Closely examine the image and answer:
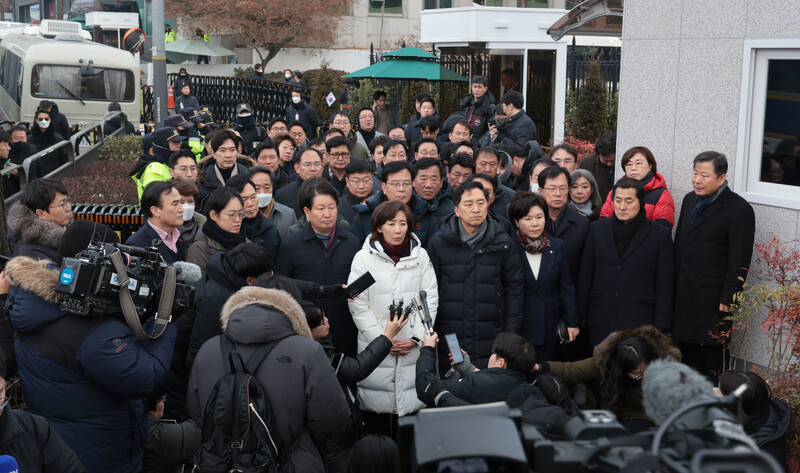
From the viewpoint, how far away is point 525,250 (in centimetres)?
616

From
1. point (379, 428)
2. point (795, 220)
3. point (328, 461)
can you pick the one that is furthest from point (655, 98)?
point (328, 461)

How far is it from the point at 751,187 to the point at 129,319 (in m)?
4.94

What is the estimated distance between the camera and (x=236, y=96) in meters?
24.7

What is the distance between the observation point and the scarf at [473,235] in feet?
19.2

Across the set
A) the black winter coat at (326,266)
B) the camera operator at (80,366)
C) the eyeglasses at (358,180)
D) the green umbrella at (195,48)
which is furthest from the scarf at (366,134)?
the green umbrella at (195,48)

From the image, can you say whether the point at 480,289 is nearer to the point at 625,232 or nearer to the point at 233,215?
the point at 625,232

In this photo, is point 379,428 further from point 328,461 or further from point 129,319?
point 129,319

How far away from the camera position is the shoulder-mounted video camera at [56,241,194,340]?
3.89 metres

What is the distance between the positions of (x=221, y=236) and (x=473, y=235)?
180 cm

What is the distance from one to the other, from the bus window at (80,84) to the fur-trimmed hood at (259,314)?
19.4m

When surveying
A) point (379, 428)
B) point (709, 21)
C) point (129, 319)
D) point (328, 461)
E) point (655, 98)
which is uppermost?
point (709, 21)

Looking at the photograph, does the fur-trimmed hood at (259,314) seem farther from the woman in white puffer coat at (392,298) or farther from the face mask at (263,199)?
the face mask at (263,199)

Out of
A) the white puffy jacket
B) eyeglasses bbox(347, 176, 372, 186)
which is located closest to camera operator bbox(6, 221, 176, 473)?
the white puffy jacket

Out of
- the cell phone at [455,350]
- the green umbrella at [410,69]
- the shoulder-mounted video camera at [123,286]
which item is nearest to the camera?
the shoulder-mounted video camera at [123,286]
